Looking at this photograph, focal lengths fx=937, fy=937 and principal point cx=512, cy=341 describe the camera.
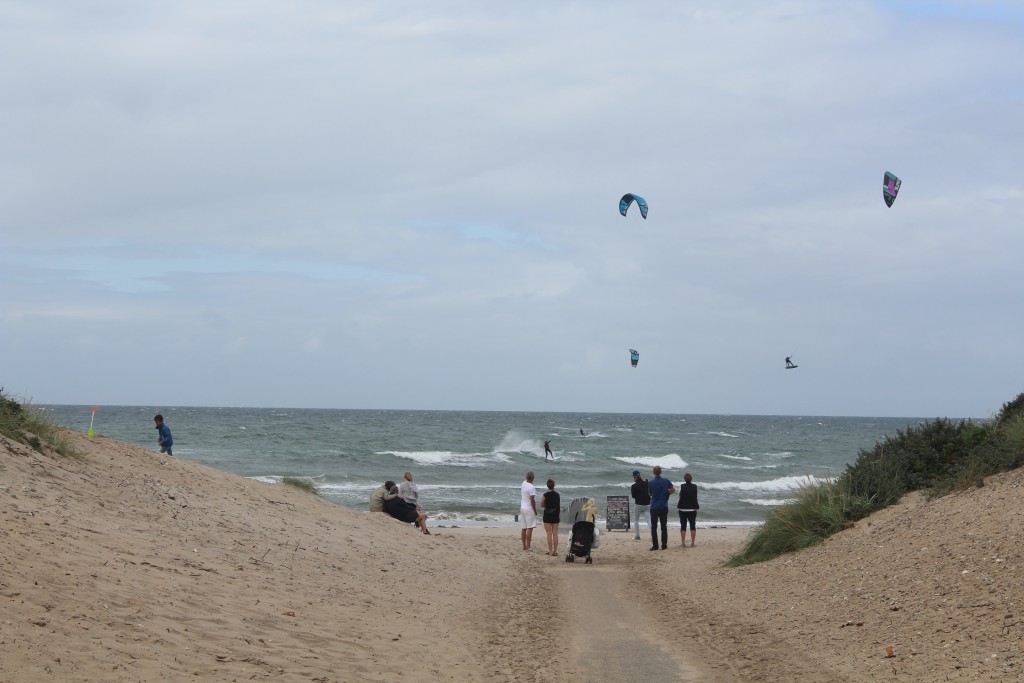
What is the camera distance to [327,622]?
8719 millimetres

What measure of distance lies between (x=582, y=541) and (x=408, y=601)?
6114 mm

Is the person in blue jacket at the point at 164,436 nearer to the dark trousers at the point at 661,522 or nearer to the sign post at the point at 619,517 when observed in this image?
the dark trousers at the point at 661,522

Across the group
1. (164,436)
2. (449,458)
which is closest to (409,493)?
(164,436)

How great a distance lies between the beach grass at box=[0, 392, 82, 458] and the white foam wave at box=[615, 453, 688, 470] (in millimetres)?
40483

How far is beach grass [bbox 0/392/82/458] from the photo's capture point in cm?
1112

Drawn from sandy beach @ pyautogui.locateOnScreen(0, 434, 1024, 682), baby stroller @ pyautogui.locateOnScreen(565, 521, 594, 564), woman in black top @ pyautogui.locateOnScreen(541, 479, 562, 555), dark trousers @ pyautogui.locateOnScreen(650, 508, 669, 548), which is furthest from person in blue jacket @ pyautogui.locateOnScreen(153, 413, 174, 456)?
dark trousers @ pyautogui.locateOnScreen(650, 508, 669, 548)

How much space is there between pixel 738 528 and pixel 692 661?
16.5 meters

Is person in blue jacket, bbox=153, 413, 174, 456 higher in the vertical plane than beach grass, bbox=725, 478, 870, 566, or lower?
higher

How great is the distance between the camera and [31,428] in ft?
38.4

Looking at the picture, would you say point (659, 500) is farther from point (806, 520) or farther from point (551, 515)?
point (806, 520)

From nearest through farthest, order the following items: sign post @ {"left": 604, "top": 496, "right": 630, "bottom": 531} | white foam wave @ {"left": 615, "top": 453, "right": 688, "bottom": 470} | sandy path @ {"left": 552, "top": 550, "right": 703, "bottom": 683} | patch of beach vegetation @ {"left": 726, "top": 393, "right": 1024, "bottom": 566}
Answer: sandy path @ {"left": 552, "top": 550, "right": 703, "bottom": 683}
patch of beach vegetation @ {"left": 726, "top": 393, "right": 1024, "bottom": 566}
sign post @ {"left": 604, "top": 496, "right": 630, "bottom": 531}
white foam wave @ {"left": 615, "top": 453, "right": 688, "bottom": 470}

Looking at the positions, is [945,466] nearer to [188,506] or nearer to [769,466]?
[188,506]

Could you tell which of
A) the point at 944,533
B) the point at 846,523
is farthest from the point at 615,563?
the point at 944,533

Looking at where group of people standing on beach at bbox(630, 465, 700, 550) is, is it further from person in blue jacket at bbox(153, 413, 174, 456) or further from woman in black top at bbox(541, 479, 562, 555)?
person in blue jacket at bbox(153, 413, 174, 456)
